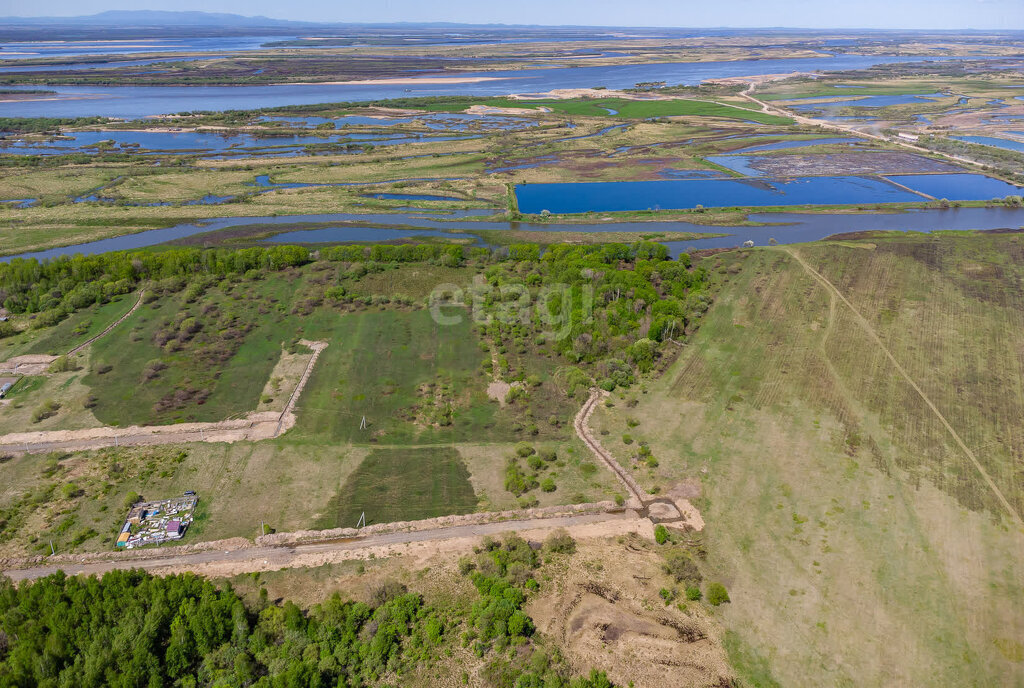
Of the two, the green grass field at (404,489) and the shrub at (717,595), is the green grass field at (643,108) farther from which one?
the shrub at (717,595)

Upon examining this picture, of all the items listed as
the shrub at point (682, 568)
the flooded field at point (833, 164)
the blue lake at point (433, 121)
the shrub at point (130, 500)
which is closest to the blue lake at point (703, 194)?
the flooded field at point (833, 164)

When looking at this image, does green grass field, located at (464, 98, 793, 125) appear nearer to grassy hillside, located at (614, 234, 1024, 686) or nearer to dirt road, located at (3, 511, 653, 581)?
grassy hillside, located at (614, 234, 1024, 686)

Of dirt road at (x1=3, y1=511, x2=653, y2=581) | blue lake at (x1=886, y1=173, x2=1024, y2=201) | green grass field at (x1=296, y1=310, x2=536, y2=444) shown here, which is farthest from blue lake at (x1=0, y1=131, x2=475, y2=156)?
dirt road at (x1=3, y1=511, x2=653, y2=581)

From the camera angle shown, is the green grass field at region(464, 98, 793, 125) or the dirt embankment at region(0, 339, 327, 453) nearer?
the dirt embankment at region(0, 339, 327, 453)

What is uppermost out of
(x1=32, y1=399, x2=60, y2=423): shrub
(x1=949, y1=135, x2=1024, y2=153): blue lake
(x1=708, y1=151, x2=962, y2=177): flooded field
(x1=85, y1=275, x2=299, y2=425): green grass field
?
(x1=949, y1=135, x2=1024, y2=153): blue lake

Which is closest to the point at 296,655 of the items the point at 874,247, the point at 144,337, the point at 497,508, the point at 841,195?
the point at 497,508

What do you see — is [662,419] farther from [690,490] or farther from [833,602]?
[833,602]
